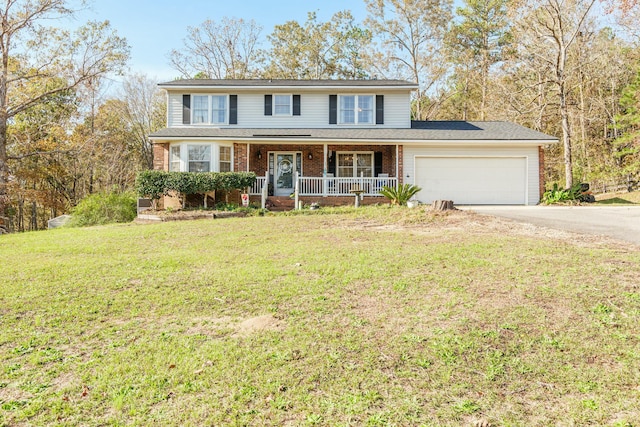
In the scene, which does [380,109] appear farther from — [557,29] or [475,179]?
[557,29]

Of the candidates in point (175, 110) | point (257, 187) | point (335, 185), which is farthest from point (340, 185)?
point (175, 110)

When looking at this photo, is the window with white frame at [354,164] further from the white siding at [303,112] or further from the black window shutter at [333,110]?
the black window shutter at [333,110]

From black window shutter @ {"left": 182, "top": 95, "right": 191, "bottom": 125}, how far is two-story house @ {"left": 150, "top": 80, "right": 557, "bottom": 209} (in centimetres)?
4

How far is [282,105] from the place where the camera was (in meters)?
17.7

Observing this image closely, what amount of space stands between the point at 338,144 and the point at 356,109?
2.10 meters

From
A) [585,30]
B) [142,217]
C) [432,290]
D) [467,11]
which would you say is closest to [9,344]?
[432,290]

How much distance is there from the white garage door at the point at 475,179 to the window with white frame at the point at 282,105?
6068mm

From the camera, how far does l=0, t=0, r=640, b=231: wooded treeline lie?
19375mm

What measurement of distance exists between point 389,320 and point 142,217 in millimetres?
11196

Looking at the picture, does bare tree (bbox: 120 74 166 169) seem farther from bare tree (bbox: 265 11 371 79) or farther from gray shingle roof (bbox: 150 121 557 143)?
gray shingle roof (bbox: 150 121 557 143)

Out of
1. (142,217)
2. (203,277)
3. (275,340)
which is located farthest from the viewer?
(142,217)

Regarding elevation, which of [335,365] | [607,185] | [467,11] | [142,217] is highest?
[467,11]

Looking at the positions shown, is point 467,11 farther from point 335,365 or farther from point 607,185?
point 335,365

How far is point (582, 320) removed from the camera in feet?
12.6
